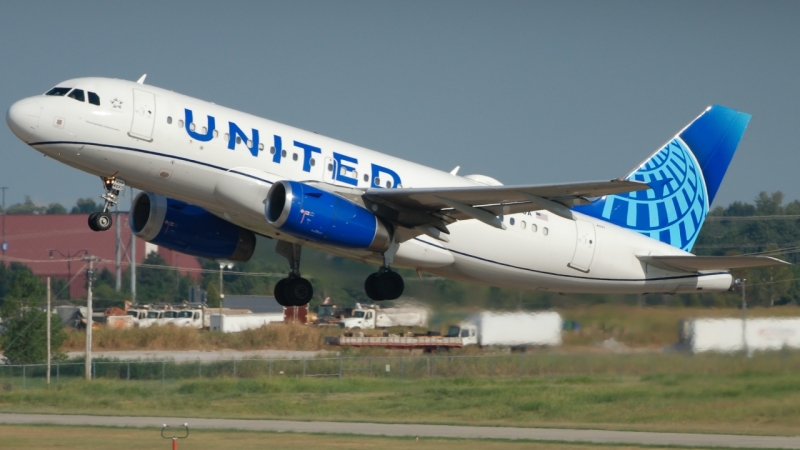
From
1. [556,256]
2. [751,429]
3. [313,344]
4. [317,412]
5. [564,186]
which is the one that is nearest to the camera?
[564,186]

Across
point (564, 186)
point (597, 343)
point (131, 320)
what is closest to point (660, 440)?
point (597, 343)

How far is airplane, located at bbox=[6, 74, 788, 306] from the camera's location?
24422mm

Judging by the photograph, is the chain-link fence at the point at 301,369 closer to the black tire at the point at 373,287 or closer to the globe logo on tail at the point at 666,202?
the globe logo on tail at the point at 666,202

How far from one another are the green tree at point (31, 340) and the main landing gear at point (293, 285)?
35036mm

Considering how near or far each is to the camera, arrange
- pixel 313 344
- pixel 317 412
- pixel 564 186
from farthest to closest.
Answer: pixel 313 344, pixel 317 412, pixel 564 186

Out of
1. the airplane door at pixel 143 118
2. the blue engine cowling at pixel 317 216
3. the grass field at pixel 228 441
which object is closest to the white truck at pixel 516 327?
the grass field at pixel 228 441

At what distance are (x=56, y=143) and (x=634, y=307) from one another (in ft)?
53.8

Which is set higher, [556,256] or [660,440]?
[556,256]

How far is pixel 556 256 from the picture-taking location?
29.6m

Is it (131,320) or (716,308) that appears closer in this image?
(716,308)

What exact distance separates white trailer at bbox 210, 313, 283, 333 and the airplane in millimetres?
39273

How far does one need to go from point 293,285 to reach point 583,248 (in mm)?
7988

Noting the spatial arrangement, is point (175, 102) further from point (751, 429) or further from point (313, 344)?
point (313, 344)

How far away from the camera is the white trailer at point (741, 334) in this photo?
30641 mm
